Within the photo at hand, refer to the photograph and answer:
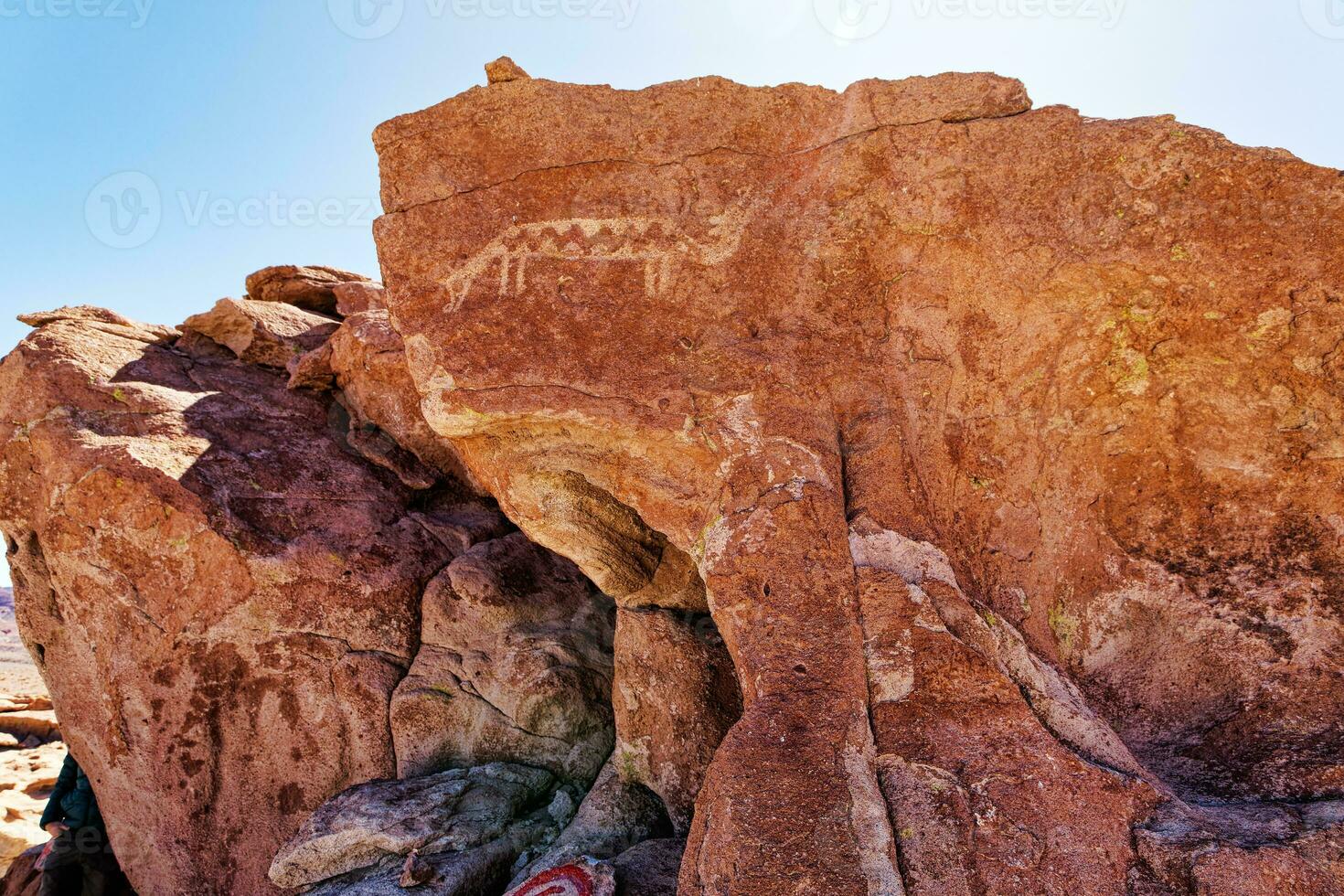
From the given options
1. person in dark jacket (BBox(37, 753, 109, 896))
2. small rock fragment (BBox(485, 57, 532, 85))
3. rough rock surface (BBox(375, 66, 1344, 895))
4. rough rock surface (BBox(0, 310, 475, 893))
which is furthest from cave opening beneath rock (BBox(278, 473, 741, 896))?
person in dark jacket (BBox(37, 753, 109, 896))

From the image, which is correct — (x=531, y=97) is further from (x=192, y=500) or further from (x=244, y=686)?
(x=244, y=686)

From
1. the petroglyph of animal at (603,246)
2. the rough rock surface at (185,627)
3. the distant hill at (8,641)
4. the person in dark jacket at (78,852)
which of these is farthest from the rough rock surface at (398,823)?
the distant hill at (8,641)

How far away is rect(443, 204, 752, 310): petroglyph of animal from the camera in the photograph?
10.6 ft

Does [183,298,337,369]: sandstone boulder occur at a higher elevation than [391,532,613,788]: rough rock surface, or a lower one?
higher

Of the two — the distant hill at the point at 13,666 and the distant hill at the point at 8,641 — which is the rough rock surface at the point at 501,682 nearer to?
the distant hill at the point at 13,666

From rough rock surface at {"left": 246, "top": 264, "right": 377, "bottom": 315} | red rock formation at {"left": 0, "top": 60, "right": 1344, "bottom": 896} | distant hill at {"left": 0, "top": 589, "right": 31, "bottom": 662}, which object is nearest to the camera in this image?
red rock formation at {"left": 0, "top": 60, "right": 1344, "bottom": 896}

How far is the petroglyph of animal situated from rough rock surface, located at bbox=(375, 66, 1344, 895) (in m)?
0.01

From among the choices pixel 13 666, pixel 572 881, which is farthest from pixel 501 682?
pixel 13 666

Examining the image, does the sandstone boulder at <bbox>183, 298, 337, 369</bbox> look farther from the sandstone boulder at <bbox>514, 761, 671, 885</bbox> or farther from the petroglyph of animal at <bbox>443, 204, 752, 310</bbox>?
the sandstone boulder at <bbox>514, 761, 671, 885</bbox>

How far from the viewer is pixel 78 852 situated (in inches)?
195

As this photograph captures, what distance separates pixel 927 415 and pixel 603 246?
56.5 inches

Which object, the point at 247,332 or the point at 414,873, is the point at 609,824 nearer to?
the point at 414,873

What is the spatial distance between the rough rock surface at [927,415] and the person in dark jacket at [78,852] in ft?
12.6

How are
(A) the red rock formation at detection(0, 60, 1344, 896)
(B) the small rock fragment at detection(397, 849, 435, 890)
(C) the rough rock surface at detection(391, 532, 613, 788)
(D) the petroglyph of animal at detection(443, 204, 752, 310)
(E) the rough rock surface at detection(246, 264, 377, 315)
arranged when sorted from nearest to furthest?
(A) the red rock formation at detection(0, 60, 1344, 896)
(B) the small rock fragment at detection(397, 849, 435, 890)
(D) the petroglyph of animal at detection(443, 204, 752, 310)
(C) the rough rock surface at detection(391, 532, 613, 788)
(E) the rough rock surface at detection(246, 264, 377, 315)
